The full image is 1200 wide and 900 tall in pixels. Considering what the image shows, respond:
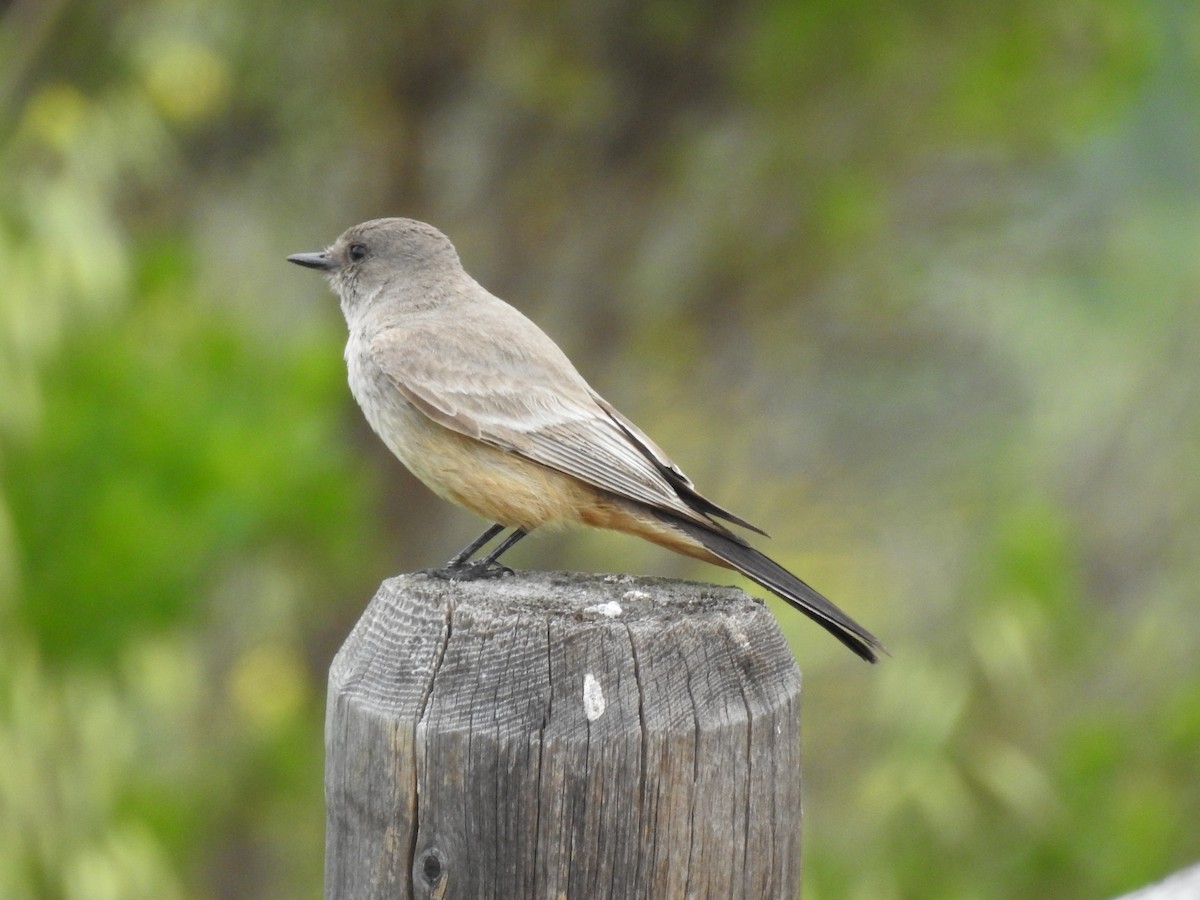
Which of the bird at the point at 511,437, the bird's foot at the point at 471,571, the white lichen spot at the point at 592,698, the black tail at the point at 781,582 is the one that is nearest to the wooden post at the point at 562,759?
the white lichen spot at the point at 592,698

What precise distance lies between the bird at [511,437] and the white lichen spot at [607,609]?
634 millimetres

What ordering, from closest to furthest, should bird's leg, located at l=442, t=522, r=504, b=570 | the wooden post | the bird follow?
the wooden post, the bird, bird's leg, located at l=442, t=522, r=504, b=570

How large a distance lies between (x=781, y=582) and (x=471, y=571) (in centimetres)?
70

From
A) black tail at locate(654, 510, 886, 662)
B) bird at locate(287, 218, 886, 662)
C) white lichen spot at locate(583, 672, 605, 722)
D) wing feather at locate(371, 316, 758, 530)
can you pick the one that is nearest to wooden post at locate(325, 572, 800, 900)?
white lichen spot at locate(583, 672, 605, 722)

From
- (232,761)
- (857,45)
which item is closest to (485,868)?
(232,761)

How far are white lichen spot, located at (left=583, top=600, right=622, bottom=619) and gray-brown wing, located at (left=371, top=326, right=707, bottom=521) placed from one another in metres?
0.86

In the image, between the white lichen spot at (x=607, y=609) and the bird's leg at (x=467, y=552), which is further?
the bird's leg at (x=467, y=552)

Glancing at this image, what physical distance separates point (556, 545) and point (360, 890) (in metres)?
6.08

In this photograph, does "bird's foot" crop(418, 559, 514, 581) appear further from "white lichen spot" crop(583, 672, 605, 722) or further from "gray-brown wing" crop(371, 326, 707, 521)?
"white lichen spot" crop(583, 672, 605, 722)

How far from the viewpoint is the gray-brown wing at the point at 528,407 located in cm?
346

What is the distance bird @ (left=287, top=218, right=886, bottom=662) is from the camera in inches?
132

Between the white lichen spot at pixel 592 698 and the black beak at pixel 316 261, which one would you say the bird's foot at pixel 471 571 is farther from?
the black beak at pixel 316 261

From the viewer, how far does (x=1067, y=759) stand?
245 inches

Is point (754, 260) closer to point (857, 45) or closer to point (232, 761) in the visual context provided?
point (857, 45)
